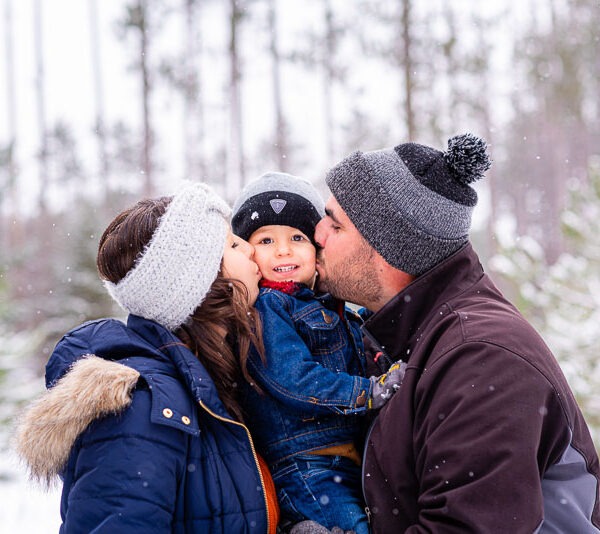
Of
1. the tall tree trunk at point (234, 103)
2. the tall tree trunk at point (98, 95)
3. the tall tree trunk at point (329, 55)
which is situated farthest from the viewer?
the tall tree trunk at point (98, 95)

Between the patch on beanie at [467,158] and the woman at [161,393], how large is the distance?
993 millimetres

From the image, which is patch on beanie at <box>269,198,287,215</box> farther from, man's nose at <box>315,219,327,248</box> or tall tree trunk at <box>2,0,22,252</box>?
tall tree trunk at <box>2,0,22,252</box>

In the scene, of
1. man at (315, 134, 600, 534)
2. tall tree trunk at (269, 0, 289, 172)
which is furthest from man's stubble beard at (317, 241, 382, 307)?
tall tree trunk at (269, 0, 289, 172)

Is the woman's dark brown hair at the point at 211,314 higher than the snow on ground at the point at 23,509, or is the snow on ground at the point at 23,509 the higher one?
the woman's dark brown hair at the point at 211,314

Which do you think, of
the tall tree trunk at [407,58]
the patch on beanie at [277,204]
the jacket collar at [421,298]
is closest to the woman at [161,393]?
the patch on beanie at [277,204]

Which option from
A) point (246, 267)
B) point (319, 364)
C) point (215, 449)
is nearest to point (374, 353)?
point (319, 364)

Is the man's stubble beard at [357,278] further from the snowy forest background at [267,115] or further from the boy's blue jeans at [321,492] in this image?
the snowy forest background at [267,115]

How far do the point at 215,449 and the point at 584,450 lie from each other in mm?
1298

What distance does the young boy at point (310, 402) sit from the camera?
2.40m

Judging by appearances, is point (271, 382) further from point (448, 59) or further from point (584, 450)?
point (448, 59)

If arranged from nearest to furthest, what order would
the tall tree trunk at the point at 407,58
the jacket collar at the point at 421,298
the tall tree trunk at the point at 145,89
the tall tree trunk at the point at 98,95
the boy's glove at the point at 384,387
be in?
the boy's glove at the point at 384,387 → the jacket collar at the point at 421,298 → the tall tree trunk at the point at 407,58 → the tall tree trunk at the point at 145,89 → the tall tree trunk at the point at 98,95

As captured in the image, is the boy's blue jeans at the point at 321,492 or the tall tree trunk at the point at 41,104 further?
the tall tree trunk at the point at 41,104

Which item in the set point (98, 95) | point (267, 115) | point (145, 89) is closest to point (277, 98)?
point (267, 115)

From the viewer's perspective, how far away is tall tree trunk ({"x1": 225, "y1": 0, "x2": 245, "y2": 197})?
17.5 metres
